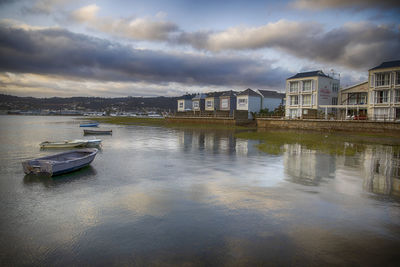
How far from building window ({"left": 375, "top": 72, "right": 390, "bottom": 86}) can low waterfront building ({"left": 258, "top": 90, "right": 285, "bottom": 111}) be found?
37.4 m

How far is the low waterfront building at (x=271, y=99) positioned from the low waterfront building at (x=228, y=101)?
31.2 ft

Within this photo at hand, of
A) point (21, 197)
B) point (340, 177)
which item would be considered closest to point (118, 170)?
point (21, 197)

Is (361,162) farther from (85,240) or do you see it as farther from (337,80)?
(337,80)

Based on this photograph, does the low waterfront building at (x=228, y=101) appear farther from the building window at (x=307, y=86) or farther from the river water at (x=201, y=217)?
the river water at (x=201, y=217)

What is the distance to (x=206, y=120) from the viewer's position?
88750 millimetres

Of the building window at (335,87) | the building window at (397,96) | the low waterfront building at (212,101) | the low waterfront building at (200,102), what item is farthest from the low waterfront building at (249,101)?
the building window at (397,96)

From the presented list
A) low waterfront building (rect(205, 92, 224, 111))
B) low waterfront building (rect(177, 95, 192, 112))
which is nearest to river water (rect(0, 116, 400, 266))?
low waterfront building (rect(205, 92, 224, 111))

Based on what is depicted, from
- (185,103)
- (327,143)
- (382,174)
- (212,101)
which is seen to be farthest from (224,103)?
(382,174)

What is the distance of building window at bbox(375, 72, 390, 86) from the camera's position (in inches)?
2266

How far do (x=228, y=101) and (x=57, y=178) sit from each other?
277 feet

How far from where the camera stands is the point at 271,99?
9569cm

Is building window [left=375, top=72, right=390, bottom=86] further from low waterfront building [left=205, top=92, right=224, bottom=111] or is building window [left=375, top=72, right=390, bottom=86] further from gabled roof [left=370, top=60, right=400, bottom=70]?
low waterfront building [left=205, top=92, right=224, bottom=111]

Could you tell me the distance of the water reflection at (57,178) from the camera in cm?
1612

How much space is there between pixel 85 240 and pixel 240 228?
5097 millimetres
